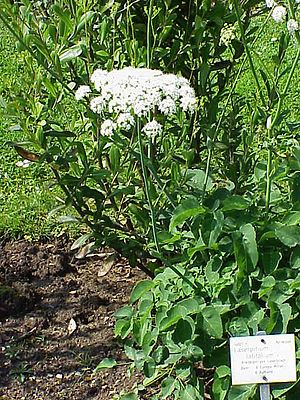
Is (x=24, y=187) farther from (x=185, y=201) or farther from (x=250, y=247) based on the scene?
(x=250, y=247)

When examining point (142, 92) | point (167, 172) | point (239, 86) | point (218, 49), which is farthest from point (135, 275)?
point (239, 86)

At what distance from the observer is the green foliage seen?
1928 mm

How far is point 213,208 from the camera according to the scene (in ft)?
6.63

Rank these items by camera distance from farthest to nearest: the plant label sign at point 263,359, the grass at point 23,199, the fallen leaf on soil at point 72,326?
the grass at point 23,199 → the fallen leaf on soil at point 72,326 → the plant label sign at point 263,359

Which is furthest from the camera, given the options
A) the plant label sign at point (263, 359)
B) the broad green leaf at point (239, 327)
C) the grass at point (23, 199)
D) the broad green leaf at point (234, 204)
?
the grass at point (23, 199)

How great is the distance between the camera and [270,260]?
198 cm

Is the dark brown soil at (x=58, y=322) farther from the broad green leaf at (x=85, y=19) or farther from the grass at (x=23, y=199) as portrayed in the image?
the broad green leaf at (x=85, y=19)

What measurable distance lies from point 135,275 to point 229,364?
44.0 inches

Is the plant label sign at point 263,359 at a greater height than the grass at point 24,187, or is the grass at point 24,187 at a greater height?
the grass at point 24,187

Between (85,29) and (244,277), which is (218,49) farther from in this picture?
(244,277)

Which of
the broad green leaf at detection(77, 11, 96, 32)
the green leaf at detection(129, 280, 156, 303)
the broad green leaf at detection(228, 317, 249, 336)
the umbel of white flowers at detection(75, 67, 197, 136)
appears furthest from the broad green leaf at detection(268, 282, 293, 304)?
the broad green leaf at detection(77, 11, 96, 32)

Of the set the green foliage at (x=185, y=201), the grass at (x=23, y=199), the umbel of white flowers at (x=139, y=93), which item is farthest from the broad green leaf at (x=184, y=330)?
the grass at (x=23, y=199)

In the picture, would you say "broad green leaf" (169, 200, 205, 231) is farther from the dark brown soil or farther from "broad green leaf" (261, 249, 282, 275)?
the dark brown soil

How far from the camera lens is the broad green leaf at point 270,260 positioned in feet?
6.45
